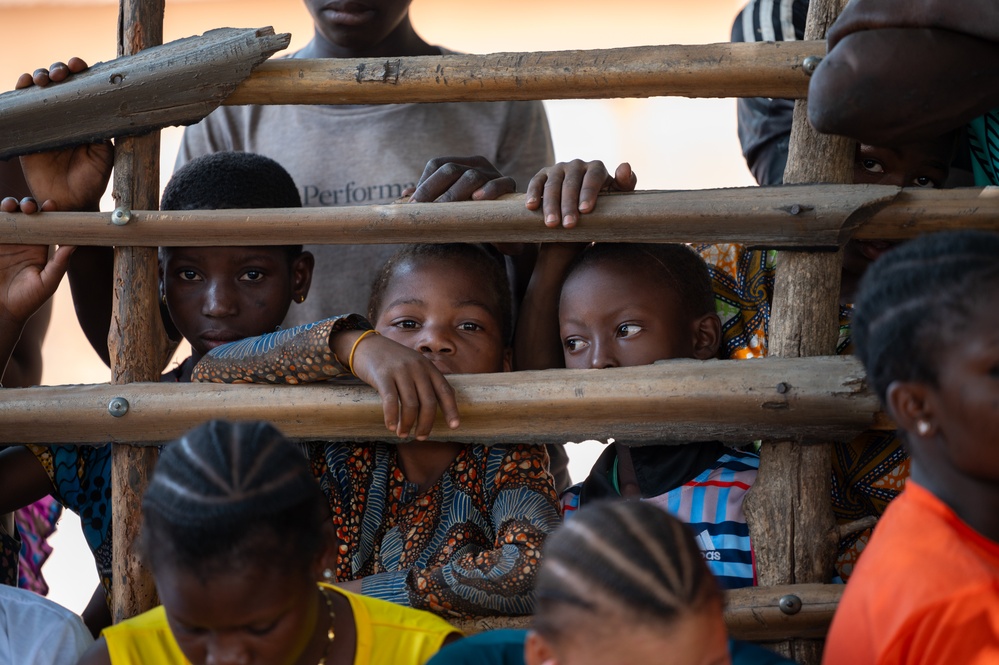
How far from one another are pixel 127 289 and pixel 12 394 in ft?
0.98

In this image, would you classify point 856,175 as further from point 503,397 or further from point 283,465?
point 283,465

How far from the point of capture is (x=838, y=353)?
240 centimetres

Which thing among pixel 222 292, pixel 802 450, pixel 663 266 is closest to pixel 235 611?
pixel 802 450

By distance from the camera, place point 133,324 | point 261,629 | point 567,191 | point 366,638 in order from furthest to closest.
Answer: point 133,324
point 567,191
point 366,638
point 261,629

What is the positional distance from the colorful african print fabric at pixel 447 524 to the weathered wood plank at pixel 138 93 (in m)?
0.74

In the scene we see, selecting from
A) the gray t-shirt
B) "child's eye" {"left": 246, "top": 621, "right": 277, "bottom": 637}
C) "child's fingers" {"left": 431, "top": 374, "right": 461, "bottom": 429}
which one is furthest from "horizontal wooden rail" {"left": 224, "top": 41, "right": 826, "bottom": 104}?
"child's eye" {"left": 246, "top": 621, "right": 277, "bottom": 637}

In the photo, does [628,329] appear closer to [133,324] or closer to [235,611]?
[133,324]

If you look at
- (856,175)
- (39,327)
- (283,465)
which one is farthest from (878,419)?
(39,327)

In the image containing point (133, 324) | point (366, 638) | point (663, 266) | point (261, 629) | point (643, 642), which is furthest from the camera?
point (663, 266)

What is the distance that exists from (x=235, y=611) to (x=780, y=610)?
999mm

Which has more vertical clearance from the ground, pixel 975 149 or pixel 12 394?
pixel 975 149

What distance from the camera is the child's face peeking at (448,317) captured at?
8.02 ft

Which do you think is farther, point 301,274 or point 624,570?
point 301,274

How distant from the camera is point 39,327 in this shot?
3.35 m
